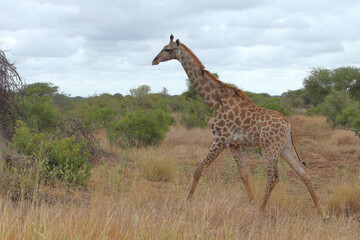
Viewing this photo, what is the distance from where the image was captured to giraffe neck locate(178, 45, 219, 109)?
20.1 ft

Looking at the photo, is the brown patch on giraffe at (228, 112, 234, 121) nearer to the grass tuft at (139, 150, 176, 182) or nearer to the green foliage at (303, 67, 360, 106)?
the grass tuft at (139, 150, 176, 182)

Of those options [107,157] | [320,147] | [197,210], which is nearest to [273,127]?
[197,210]

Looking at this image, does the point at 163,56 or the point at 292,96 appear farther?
the point at 292,96

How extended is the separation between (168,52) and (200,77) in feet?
2.20

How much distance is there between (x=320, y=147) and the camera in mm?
13047

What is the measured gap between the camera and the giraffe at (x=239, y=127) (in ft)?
18.6

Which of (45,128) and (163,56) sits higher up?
(163,56)

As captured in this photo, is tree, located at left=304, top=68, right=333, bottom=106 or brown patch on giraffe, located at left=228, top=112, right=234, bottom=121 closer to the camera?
brown patch on giraffe, located at left=228, top=112, right=234, bottom=121

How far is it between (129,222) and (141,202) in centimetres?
149

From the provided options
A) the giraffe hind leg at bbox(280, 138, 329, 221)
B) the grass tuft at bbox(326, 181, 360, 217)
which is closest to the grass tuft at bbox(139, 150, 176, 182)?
the giraffe hind leg at bbox(280, 138, 329, 221)

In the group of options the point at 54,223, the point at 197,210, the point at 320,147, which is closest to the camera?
the point at 54,223

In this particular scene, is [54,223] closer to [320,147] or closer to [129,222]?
[129,222]

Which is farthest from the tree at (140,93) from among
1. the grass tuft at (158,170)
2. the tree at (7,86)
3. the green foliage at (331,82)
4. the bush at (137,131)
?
the tree at (7,86)

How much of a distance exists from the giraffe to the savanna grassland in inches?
19.2
